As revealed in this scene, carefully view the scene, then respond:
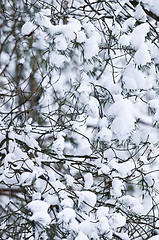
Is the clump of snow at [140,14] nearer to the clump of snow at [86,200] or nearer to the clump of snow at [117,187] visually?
the clump of snow at [117,187]

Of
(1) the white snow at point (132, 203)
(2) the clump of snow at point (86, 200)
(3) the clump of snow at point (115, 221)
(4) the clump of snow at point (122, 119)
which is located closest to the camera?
(3) the clump of snow at point (115, 221)

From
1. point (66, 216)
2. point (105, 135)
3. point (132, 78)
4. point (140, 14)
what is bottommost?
point (66, 216)

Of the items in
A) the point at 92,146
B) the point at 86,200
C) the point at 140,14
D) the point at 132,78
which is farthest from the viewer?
the point at 140,14

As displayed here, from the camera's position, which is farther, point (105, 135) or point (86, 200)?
point (105, 135)

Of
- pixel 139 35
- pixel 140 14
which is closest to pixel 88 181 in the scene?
pixel 139 35

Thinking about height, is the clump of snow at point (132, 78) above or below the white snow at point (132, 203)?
above

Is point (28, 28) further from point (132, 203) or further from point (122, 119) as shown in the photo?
point (132, 203)

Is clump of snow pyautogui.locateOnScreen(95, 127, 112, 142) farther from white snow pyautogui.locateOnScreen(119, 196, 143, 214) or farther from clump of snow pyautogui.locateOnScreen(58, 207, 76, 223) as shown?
clump of snow pyautogui.locateOnScreen(58, 207, 76, 223)

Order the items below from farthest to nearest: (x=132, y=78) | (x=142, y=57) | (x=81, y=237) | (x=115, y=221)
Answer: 1. (x=132, y=78)
2. (x=142, y=57)
3. (x=115, y=221)
4. (x=81, y=237)

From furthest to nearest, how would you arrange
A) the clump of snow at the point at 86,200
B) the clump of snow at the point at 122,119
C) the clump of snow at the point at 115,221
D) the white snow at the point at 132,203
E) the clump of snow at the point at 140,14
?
the clump of snow at the point at 140,14
the white snow at the point at 132,203
the clump of snow at the point at 122,119
the clump of snow at the point at 86,200
the clump of snow at the point at 115,221

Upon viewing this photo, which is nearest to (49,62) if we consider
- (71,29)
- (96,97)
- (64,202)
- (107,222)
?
(71,29)

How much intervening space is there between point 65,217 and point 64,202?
8.2 inches

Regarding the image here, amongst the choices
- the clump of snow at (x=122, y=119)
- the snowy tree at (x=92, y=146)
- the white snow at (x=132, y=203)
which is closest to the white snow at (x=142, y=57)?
the snowy tree at (x=92, y=146)

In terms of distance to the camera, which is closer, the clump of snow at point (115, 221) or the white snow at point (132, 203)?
the clump of snow at point (115, 221)
